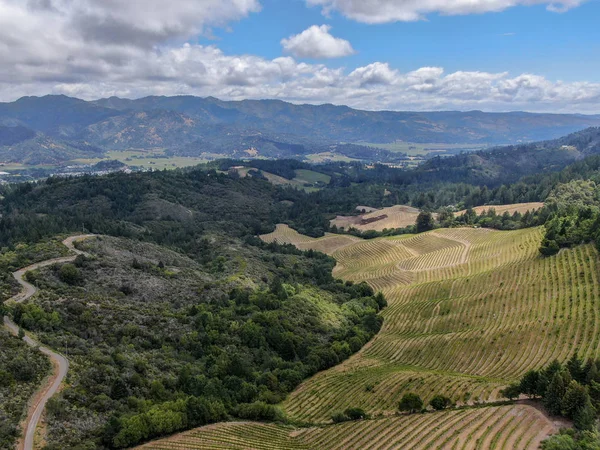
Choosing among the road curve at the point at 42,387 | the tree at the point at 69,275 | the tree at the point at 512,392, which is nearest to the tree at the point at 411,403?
the tree at the point at 512,392

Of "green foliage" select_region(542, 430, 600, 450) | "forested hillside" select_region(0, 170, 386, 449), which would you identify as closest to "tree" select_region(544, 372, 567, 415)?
"green foliage" select_region(542, 430, 600, 450)

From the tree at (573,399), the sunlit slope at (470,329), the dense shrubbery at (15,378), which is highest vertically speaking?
the dense shrubbery at (15,378)

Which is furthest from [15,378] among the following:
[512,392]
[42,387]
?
[512,392]

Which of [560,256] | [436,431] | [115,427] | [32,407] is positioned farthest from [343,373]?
[560,256]

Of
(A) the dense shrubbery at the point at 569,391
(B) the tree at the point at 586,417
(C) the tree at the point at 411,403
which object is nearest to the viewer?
(B) the tree at the point at 586,417

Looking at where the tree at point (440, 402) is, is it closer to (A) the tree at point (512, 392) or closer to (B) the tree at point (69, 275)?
(A) the tree at point (512, 392)
